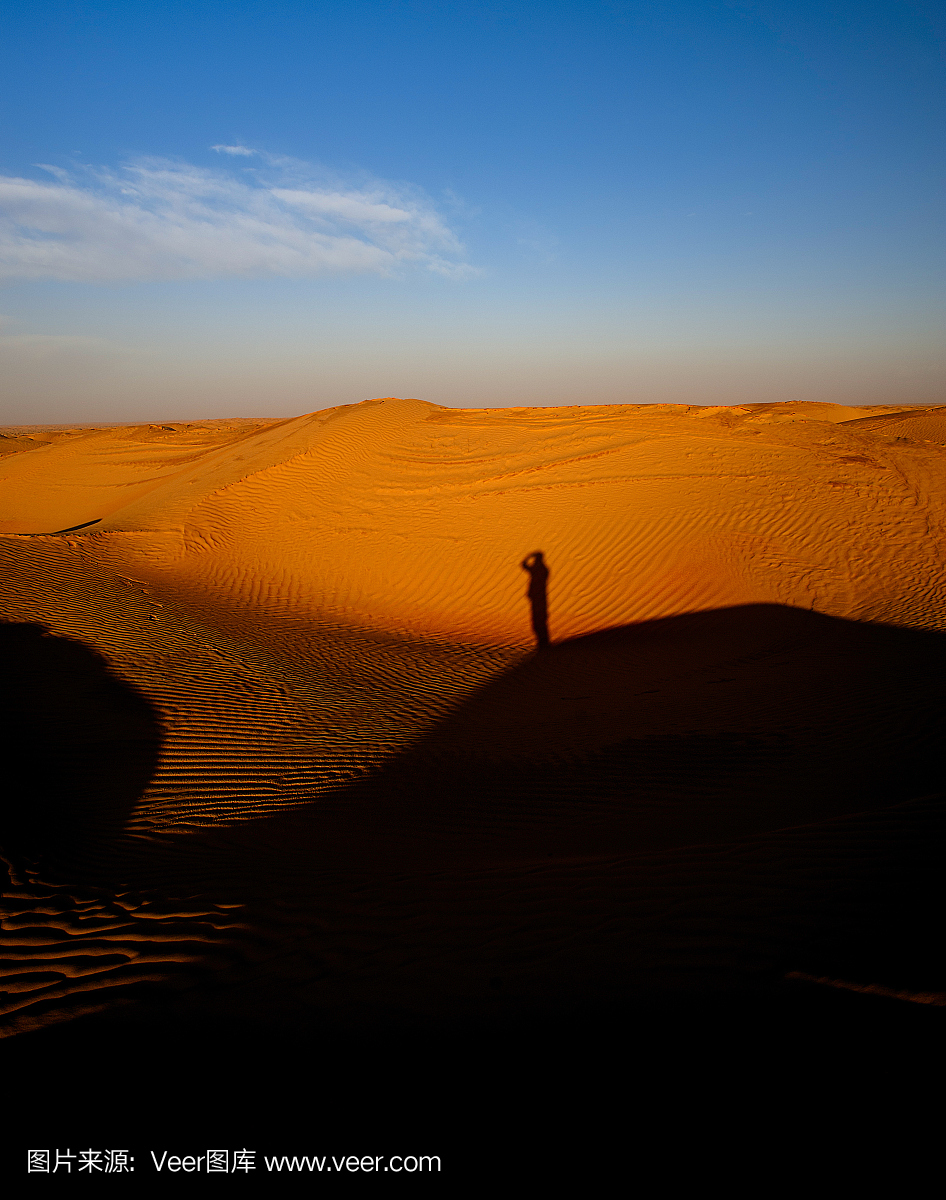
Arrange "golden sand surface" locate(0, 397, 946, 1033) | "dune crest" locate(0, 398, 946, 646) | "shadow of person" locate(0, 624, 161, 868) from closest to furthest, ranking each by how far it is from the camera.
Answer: "golden sand surface" locate(0, 397, 946, 1033)
"shadow of person" locate(0, 624, 161, 868)
"dune crest" locate(0, 398, 946, 646)

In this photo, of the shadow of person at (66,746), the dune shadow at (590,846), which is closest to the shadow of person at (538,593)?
the dune shadow at (590,846)

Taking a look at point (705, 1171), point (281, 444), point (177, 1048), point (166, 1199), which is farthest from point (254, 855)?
point (281, 444)

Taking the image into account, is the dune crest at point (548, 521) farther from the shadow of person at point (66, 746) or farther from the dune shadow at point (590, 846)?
the shadow of person at point (66, 746)

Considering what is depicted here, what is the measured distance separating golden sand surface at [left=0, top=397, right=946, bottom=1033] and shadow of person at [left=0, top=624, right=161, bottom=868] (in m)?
0.05

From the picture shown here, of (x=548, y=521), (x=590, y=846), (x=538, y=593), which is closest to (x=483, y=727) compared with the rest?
(x=590, y=846)

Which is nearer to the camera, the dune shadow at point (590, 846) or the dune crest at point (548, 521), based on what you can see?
the dune shadow at point (590, 846)

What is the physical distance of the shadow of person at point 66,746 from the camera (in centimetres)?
488

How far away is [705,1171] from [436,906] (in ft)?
6.37

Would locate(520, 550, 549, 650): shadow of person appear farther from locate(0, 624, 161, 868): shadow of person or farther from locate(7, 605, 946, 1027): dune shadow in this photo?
locate(0, 624, 161, 868): shadow of person

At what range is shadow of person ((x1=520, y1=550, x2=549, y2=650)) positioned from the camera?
11.5 meters

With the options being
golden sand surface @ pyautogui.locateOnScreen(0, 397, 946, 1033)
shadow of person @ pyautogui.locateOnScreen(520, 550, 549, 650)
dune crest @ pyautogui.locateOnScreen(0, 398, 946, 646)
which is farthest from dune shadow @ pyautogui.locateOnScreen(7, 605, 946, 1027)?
dune crest @ pyautogui.locateOnScreen(0, 398, 946, 646)

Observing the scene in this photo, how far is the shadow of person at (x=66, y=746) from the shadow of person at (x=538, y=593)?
657 centimetres

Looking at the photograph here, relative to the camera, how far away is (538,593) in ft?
42.0

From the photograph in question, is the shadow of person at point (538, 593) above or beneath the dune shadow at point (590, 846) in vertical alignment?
above
